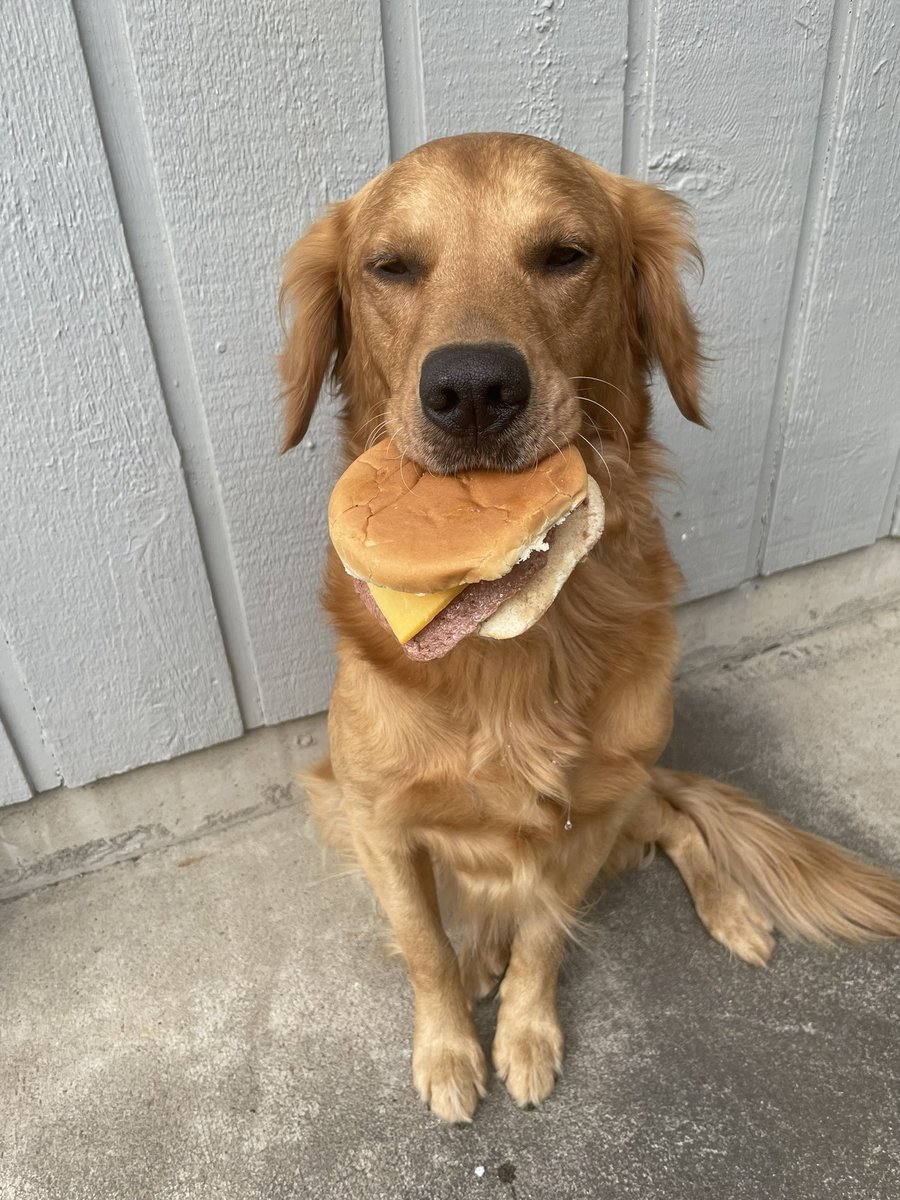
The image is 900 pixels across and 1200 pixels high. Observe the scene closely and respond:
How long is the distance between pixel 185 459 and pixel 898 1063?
67.3 inches

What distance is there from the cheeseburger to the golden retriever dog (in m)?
0.05

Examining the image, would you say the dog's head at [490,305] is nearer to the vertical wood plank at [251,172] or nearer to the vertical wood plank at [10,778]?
the vertical wood plank at [251,172]

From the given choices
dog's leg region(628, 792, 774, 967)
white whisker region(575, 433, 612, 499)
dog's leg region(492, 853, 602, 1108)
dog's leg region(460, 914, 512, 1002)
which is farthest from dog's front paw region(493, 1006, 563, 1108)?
white whisker region(575, 433, 612, 499)

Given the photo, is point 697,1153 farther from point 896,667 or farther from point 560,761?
point 896,667

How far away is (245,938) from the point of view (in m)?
1.71

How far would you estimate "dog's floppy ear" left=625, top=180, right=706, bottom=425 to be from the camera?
4.31 ft

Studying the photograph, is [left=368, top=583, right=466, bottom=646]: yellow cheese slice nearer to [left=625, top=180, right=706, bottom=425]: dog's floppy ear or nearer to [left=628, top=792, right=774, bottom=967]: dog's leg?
[left=625, top=180, right=706, bottom=425]: dog's floppy ear

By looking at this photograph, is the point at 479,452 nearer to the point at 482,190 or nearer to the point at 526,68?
the point at 482,190

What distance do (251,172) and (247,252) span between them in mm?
131

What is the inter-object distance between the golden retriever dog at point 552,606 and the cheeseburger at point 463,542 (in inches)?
1.9

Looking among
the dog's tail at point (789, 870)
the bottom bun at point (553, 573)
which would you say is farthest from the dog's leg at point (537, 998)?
the bottom bun at point (553, 573)

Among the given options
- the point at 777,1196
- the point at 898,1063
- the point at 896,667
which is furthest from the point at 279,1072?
the point at 896,667

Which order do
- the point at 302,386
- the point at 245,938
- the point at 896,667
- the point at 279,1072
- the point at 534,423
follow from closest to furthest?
the point at 534,423 → the point at 302,386 → the point at 279,1072 → the point at 245,938 → the point at 896,667

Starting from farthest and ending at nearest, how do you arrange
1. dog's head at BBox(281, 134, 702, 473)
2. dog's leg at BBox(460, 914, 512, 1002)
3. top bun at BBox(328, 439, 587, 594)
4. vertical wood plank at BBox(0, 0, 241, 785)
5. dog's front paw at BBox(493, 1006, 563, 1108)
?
dog's leg at BBox(460, 914, 512, 1002) < dog's front paw at BBox(493, 1006, 563, 1108) < vertical wood plank at BBox(0, 0, 241, 785) < dog's head at BBox(281, 134, 702, 473) < top bun at BBox(328, 439, 587, 594)
